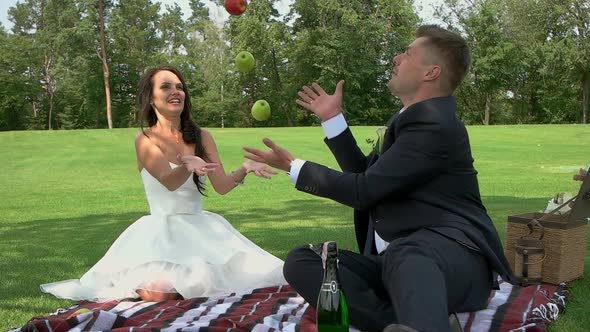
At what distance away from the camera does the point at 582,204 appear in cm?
424

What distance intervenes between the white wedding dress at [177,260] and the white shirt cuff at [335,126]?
1351 millimetres

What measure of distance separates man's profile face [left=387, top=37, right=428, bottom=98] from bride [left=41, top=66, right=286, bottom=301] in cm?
105

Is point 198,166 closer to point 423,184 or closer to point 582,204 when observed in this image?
point 423,184

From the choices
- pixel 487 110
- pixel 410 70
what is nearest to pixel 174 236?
pixel 410 70

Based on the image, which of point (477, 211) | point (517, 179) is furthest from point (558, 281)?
point (517, 179)

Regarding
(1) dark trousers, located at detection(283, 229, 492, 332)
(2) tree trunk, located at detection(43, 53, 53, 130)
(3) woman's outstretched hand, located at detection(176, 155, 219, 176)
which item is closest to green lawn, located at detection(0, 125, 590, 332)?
(1) dark trousers, located at detection(283, 229, 492, 332)

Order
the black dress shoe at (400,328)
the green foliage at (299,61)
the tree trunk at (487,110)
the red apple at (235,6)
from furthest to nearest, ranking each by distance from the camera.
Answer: the tree trunk at (487,110) < the green foliage at (299,61) < the red apple at (235,6) < the black dress shoe at (400,328)

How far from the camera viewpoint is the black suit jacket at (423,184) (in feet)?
9.15

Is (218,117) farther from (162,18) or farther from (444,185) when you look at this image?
(444,185)

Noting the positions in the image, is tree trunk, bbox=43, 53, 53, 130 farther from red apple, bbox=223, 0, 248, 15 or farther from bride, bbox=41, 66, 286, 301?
bride, bbox=41, 66, 286, 301

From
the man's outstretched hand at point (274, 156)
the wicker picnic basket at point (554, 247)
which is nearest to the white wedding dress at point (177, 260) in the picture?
the man's outstretched hand at point (274, 156)

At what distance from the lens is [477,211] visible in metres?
2.92

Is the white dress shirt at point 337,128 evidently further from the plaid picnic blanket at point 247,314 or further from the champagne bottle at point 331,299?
the champagne bottle at point 331,299

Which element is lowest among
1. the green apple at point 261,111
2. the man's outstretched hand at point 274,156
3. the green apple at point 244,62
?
the man's outstretched hand at point 274,156
